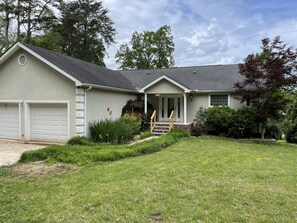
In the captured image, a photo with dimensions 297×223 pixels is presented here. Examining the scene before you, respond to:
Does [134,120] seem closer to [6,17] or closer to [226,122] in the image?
[226,122]

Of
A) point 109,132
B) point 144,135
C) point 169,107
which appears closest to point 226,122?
point 169,107

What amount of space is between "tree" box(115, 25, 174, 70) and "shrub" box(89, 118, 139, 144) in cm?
3019

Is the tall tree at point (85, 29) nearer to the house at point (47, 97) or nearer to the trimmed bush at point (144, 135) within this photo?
the house at point (47, 97)

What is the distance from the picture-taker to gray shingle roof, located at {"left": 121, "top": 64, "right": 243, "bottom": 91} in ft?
59.1

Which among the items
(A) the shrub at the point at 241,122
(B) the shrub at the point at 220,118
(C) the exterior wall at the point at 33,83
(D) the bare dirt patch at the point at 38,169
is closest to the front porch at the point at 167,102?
(B) the shrub at the point at 220,118

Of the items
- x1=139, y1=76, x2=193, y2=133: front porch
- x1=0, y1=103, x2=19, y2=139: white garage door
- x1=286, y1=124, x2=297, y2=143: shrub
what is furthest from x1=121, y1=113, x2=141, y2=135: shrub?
x1=286, y1=124, x2=297, y2=143: shrub

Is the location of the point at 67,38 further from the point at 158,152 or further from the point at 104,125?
the point at 158,152

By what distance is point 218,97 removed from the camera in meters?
17.9

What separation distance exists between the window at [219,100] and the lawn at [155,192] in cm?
907

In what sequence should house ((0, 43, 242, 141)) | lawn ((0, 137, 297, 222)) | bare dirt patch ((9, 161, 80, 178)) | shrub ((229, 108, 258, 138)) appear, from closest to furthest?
lawn ((0, 137, 297, 222)), bare dirt patch ((9, 161, 80, 178)), house ((0, 43, 242, 141)), shrub ((229, 108, 258, 138))

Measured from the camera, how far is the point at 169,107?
63.5 feet

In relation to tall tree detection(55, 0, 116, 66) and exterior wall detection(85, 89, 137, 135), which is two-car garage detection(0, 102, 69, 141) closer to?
exterior wall detection(85, 89, 137, 135)

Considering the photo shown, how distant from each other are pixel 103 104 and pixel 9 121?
17.6ft

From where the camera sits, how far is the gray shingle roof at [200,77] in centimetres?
1802
